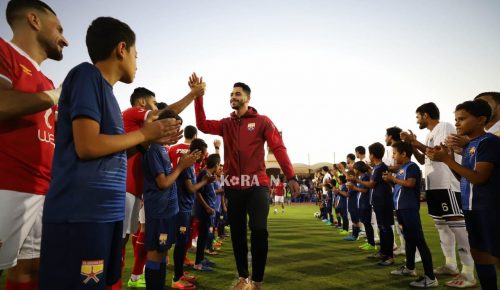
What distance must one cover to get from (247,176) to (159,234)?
1492 mm

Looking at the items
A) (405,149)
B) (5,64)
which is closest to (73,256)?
(5,64)

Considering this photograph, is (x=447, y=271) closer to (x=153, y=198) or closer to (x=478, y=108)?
(x=478, y=108)

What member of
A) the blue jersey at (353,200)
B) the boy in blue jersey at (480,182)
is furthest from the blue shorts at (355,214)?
the boy in blue jersey at (480,182)

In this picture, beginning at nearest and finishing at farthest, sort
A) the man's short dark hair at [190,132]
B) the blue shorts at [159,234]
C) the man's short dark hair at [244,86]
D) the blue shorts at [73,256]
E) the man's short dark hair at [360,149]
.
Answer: the blue shorts at [73,256], the blue shorts at [159,234], the man's short dark hair at [244,86], the man's short dark hair at [190,132], the man's short dark hair at [360,149]

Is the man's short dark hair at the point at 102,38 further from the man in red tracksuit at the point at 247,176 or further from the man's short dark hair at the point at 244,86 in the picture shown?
the man's short dark hair at the point at 244,86


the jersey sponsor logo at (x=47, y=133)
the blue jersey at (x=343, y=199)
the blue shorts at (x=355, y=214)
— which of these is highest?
the jersey sponsor logo at (x=47, y=133)

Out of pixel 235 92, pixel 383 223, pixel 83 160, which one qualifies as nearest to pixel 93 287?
pixel 83 160

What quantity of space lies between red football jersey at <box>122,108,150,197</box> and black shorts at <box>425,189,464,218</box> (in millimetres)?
5255

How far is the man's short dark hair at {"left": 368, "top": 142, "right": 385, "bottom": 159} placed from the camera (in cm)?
727

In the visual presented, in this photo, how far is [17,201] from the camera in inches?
82.5

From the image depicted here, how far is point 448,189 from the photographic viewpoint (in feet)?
17.9

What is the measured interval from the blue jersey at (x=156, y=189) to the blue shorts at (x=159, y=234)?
0.21 ft

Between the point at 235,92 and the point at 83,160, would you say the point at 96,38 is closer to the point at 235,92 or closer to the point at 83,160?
the point at 83,160

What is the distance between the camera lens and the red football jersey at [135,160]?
12.5ft
